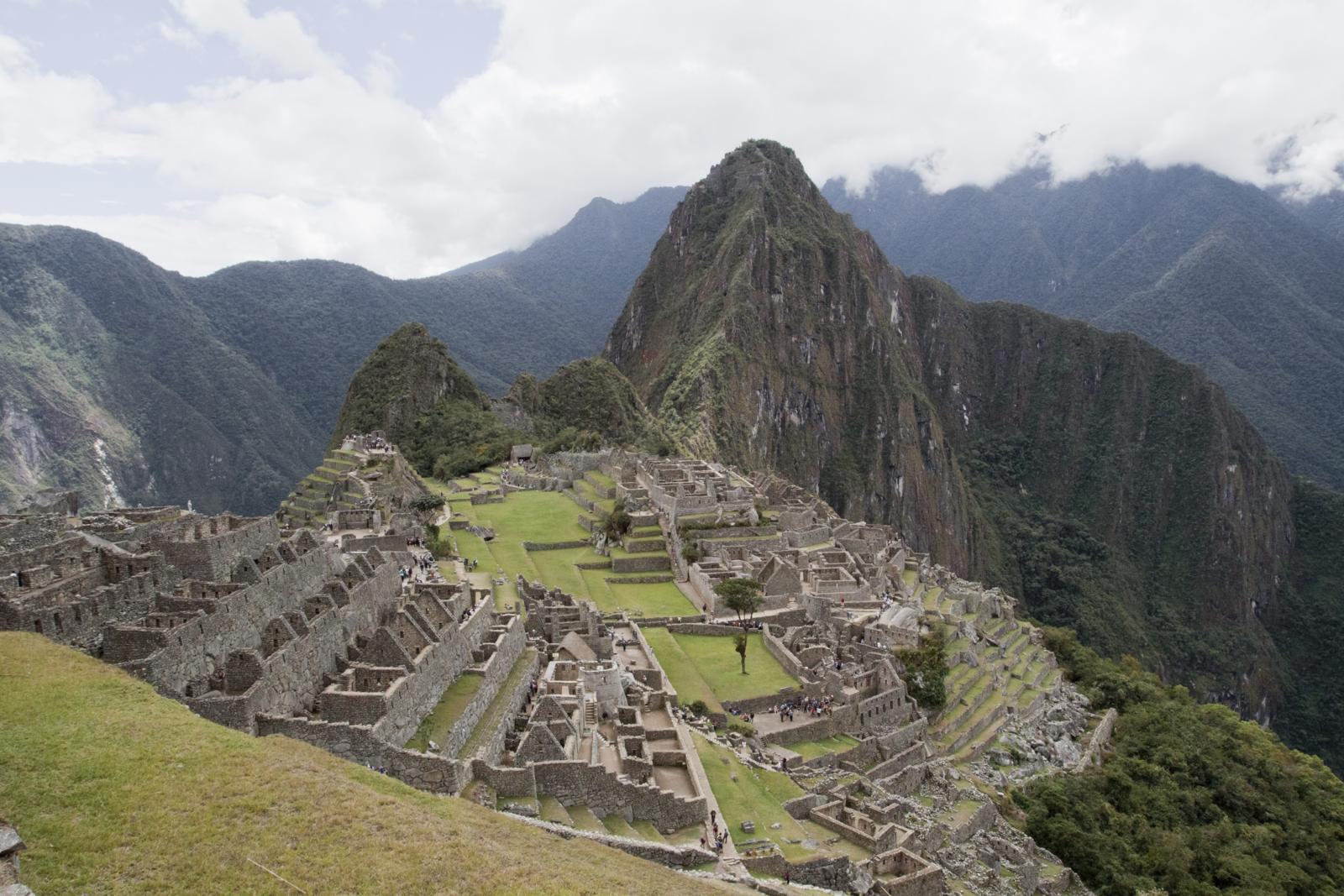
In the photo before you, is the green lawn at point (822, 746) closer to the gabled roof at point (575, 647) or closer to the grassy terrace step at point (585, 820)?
the gabled roof at point (575, 647)

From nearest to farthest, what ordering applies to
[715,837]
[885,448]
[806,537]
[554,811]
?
[554,811] < [715,837] < [806,537] < [885,448]

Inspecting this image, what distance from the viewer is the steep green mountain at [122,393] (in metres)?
80.1

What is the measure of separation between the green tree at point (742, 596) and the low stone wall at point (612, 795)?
57.5 feet

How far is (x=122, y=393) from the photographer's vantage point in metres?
94.4

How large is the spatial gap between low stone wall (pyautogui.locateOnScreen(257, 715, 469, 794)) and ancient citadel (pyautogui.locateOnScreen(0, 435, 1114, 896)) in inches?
1.6

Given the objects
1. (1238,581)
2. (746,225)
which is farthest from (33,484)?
(1238,581)

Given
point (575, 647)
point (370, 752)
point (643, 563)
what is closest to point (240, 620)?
point (370, 752)

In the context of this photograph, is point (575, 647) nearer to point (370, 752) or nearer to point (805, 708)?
point (805, 708)

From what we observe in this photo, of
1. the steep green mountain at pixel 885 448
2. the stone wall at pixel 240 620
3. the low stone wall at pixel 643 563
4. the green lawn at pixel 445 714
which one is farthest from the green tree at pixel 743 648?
Result: the steep green mountain at pixel 885 448

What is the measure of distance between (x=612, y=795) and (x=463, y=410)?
269ft

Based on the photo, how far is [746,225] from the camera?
162 metres

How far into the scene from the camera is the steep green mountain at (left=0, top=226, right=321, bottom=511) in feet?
263

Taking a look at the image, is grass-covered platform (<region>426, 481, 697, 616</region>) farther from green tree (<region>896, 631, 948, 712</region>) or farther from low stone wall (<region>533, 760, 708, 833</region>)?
low stone wall (<region>533, 760, 708, 833</region>)

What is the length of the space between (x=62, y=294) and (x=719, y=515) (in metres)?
90.1
